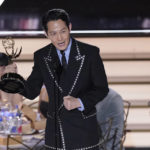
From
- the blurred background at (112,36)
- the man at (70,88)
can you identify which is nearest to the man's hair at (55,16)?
the man at (70,88)

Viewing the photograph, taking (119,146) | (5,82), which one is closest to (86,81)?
(5,82)

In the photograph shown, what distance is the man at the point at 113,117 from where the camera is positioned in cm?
374

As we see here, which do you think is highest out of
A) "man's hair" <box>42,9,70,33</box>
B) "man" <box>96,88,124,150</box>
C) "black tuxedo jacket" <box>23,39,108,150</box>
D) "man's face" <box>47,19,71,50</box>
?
"man's hair" <box>42,9,70,33</box>

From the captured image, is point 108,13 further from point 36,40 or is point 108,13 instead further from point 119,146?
point 119,146

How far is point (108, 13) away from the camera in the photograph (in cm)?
571

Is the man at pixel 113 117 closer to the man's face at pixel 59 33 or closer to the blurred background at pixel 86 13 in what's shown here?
the man's face at pixel 59 33

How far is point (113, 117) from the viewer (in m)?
3.73

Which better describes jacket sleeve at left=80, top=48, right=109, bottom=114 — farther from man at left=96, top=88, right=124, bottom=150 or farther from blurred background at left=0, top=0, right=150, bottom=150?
blurred background at left=0, top=0, right=150, bottom=150

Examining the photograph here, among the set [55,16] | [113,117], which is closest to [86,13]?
[113,117]

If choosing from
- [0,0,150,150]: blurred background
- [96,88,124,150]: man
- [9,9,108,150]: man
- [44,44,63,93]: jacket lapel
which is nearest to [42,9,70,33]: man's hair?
[9,9,108,150]: man

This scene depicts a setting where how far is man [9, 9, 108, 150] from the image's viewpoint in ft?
7.58

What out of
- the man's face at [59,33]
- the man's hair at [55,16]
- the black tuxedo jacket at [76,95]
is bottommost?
the black tuxedo jacket at [76,95]

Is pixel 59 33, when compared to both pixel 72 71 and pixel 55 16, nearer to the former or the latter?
pixel 55 16

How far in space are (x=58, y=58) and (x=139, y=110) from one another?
349 cm
